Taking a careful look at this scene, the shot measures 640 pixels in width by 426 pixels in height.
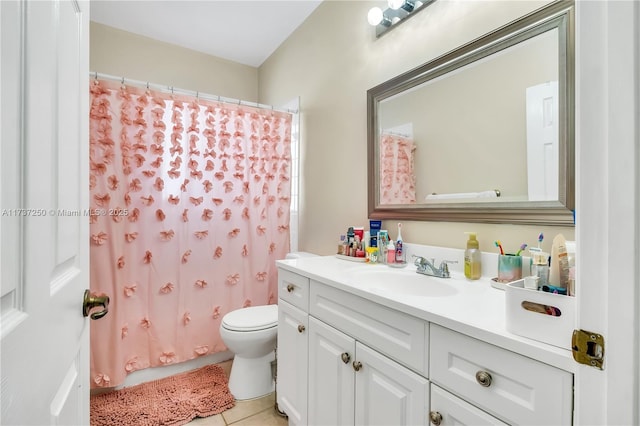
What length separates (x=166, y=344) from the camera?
198 cm

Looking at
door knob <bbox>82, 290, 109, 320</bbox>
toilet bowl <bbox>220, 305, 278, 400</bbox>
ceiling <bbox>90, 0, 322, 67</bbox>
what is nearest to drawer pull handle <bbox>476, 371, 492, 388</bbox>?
door knob <bbox>82, 290, 109, 320</bbox>

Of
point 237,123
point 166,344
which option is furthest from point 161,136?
point 166,344

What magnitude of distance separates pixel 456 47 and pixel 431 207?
710 mm

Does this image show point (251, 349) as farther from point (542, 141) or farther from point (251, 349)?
point (542, 141)

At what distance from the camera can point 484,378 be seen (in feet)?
2.25

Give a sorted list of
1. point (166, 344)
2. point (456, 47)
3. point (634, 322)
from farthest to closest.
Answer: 1. point (166, 344)
2. point (456, 47)
3. point (634, 322)

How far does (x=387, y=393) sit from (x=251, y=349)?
3.39ft

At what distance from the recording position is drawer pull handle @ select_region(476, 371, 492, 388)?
0.68 metres

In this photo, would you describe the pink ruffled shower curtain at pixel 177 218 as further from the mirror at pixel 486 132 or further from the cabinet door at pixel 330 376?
the cabinet door at pixel 330 376

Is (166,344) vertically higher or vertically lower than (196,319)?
lower

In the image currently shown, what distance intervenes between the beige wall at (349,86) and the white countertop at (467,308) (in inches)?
10.3

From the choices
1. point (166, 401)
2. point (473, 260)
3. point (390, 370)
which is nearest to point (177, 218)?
point (166, 401)

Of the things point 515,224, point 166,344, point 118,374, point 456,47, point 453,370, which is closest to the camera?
point 453,370

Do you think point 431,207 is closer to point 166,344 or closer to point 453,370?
point 453,370
